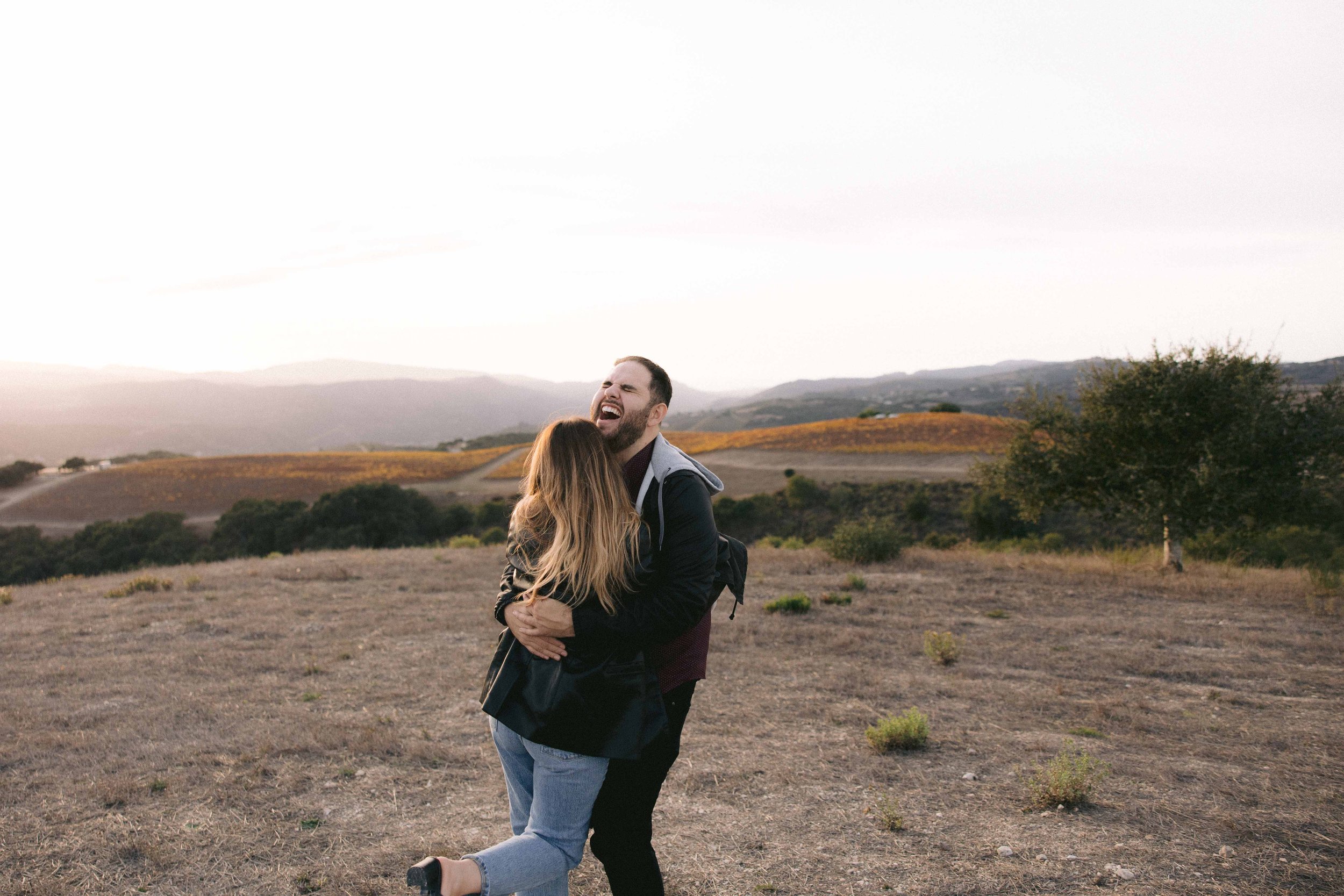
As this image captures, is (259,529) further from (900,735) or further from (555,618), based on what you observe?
(555,618)

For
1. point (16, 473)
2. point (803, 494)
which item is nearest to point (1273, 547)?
point (803, 494)

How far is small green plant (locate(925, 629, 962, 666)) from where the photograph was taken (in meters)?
7.60

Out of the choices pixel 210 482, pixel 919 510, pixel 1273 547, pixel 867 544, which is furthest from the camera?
pixel 210 482

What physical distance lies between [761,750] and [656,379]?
3787 millimetres

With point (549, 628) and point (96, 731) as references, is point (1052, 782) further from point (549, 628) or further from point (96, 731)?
point (96, 731)

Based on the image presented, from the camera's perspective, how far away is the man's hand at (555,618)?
2.22m

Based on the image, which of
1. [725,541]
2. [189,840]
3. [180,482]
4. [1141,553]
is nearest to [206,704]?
[189,840]

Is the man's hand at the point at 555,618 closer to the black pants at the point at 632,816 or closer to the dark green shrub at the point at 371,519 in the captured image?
the black pants at the point at 632,816

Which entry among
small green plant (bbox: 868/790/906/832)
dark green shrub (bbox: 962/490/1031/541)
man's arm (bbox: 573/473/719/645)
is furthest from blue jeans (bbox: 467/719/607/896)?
dark green shrub (bbox: 962/490/1031/541)

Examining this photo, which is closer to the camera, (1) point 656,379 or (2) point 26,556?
(1) point 656,379

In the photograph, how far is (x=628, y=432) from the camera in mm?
2527

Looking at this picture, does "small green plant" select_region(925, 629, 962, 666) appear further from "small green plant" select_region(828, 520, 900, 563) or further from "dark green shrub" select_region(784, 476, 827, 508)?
"dark green shrub" select_region(784, 476, 827, 508)

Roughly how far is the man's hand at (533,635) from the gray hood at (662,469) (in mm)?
431

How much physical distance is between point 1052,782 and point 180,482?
158ft
